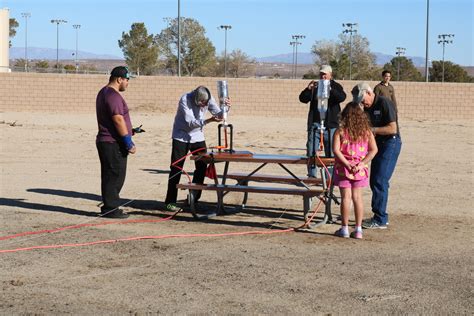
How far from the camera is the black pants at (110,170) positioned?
1053 cm

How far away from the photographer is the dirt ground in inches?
264

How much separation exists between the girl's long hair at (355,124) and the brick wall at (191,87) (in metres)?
25.6

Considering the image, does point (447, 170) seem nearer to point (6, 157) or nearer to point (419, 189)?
point (419, 189)

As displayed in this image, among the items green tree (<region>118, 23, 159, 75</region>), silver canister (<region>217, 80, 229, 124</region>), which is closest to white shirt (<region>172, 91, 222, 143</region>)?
silver canister (<region>217, 80, 229, 124</region>)

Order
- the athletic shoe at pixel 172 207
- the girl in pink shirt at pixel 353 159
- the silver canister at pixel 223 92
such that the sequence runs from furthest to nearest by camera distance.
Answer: the athletic shoe at pixel 172 207 → the silver canister at pixel 223 92 → the girl in pink shirt at pixel 353 159

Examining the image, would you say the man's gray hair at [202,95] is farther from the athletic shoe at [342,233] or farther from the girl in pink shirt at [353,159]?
the athletic shoe at [342,233]

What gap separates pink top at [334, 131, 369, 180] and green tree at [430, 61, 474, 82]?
242 ft

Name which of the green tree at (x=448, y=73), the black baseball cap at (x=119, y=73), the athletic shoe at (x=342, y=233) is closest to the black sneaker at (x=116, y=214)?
the black baseball cap at (x=119, y=73)

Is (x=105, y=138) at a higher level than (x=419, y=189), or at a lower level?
higher

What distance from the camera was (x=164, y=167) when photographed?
16.3 metres

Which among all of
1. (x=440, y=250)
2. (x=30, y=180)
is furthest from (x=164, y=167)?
(x=440, y=250)

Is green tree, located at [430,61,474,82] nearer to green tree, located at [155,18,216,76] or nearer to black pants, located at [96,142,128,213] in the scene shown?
green tree, located at [155,18,216,76]

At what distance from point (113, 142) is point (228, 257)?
288 centimetres

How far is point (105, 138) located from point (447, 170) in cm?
828
